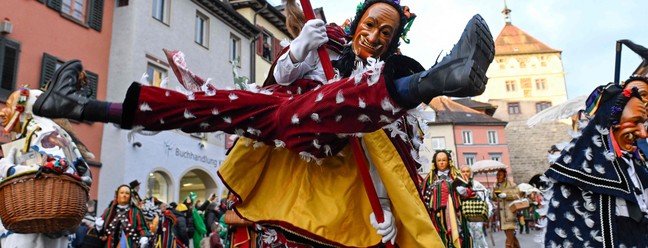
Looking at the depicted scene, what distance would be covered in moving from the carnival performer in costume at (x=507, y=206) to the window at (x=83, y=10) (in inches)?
518

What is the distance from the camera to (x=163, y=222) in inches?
390

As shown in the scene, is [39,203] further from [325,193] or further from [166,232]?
[166,232]

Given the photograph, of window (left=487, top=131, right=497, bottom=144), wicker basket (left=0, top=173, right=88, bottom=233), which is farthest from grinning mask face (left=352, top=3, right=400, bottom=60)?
window (left=487, top=131, right=497, bottom=144)

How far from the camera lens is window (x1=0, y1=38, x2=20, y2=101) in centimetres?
1325

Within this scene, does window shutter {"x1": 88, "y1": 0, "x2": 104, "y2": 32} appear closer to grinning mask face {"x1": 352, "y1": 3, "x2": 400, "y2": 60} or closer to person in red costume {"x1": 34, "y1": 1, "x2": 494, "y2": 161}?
person in red costume {"x1": 34, "y1": 1, "x2": 494, "y2": 161}

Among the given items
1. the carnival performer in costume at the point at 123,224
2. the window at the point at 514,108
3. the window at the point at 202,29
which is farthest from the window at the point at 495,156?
the carnival performer in costume at the point at 123,224

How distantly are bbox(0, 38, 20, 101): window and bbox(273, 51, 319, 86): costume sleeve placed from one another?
1282cm

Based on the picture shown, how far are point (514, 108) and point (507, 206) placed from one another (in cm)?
4649

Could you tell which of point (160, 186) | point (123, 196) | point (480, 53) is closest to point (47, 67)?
point (160, 186)

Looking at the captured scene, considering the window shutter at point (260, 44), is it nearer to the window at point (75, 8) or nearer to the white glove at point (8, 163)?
the window at point (75, 8)

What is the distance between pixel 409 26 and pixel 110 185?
1436cm

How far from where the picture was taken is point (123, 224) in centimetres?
842

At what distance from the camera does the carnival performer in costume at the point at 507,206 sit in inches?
400

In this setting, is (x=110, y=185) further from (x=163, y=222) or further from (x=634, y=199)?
(x=634, y=199)
